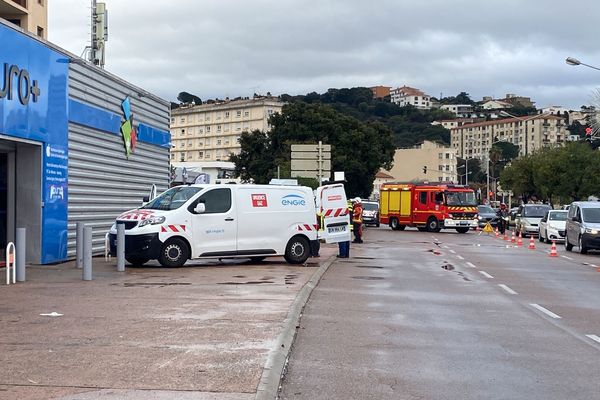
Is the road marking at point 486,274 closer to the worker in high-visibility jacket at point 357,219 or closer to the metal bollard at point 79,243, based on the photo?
the metal bollard at point 79,243

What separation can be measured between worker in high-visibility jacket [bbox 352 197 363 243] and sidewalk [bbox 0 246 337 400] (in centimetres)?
1295

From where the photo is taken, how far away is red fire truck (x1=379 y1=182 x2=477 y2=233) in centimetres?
4584

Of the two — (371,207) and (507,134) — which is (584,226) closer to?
(371,207)

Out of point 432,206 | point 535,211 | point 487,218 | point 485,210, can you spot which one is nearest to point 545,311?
point 535,211

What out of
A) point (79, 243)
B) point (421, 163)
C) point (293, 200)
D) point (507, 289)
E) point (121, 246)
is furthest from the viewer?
point (421, 163)

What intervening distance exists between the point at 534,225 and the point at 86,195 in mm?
27428

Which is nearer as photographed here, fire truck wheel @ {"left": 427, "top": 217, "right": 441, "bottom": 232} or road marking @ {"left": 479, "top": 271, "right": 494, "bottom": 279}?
road marking @ {"left": 479, "top": 271, "right": 494, "bottom": 279}

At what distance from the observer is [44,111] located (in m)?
18.5

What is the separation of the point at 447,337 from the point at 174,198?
35.2 feet

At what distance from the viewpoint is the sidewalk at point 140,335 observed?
690cm

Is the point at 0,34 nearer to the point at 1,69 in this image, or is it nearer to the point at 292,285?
the point at 1,69

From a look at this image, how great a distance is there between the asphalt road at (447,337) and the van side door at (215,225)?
268 cm

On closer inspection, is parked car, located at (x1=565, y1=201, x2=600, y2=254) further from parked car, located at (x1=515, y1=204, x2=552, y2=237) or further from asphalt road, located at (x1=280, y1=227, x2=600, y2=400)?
parked car, located at (x1=515, y1=204, x2=552, y2=237)

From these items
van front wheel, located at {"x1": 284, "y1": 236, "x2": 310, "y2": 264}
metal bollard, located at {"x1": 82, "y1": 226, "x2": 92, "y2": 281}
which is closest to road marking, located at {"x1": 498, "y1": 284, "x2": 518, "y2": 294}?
van front wheel, located at {"x1": 284, "y1": 236, "x2": 310, "y2": 264}
